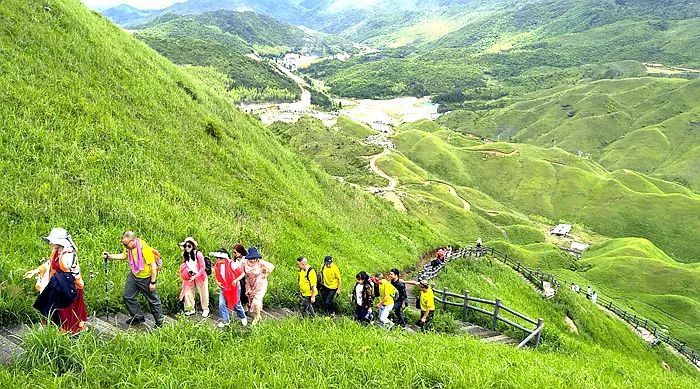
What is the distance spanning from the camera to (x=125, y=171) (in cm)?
1720

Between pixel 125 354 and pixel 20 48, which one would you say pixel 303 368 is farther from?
pixel 20 48

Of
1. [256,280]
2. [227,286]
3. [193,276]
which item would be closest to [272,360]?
[227,286]

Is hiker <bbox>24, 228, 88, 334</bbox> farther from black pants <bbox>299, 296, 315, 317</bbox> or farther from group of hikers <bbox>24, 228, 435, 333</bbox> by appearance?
Answer: black pants <bbox>299, 296, 315, 317</bbox>

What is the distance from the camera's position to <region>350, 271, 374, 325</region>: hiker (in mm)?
13531

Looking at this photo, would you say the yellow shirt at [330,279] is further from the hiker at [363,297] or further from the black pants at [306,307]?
the black pants at [306,307]

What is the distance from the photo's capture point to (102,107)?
64.9ft

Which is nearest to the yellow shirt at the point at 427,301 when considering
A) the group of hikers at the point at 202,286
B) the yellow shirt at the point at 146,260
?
the group of hikers at the point at 202,286

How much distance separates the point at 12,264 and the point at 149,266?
3054 millimetres

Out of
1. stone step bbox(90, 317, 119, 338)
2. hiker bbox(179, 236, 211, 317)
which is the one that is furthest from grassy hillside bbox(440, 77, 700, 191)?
stone step bbox(90, 317, 119, 338)

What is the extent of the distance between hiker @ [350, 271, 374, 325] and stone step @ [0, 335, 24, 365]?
7.79 m

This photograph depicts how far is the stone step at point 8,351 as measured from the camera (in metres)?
A: 7.71

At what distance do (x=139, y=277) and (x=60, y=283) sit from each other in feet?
6.07

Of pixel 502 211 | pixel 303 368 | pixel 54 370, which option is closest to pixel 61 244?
pixel 54 370

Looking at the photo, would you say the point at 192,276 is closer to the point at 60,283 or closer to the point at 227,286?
the point at 227,286
